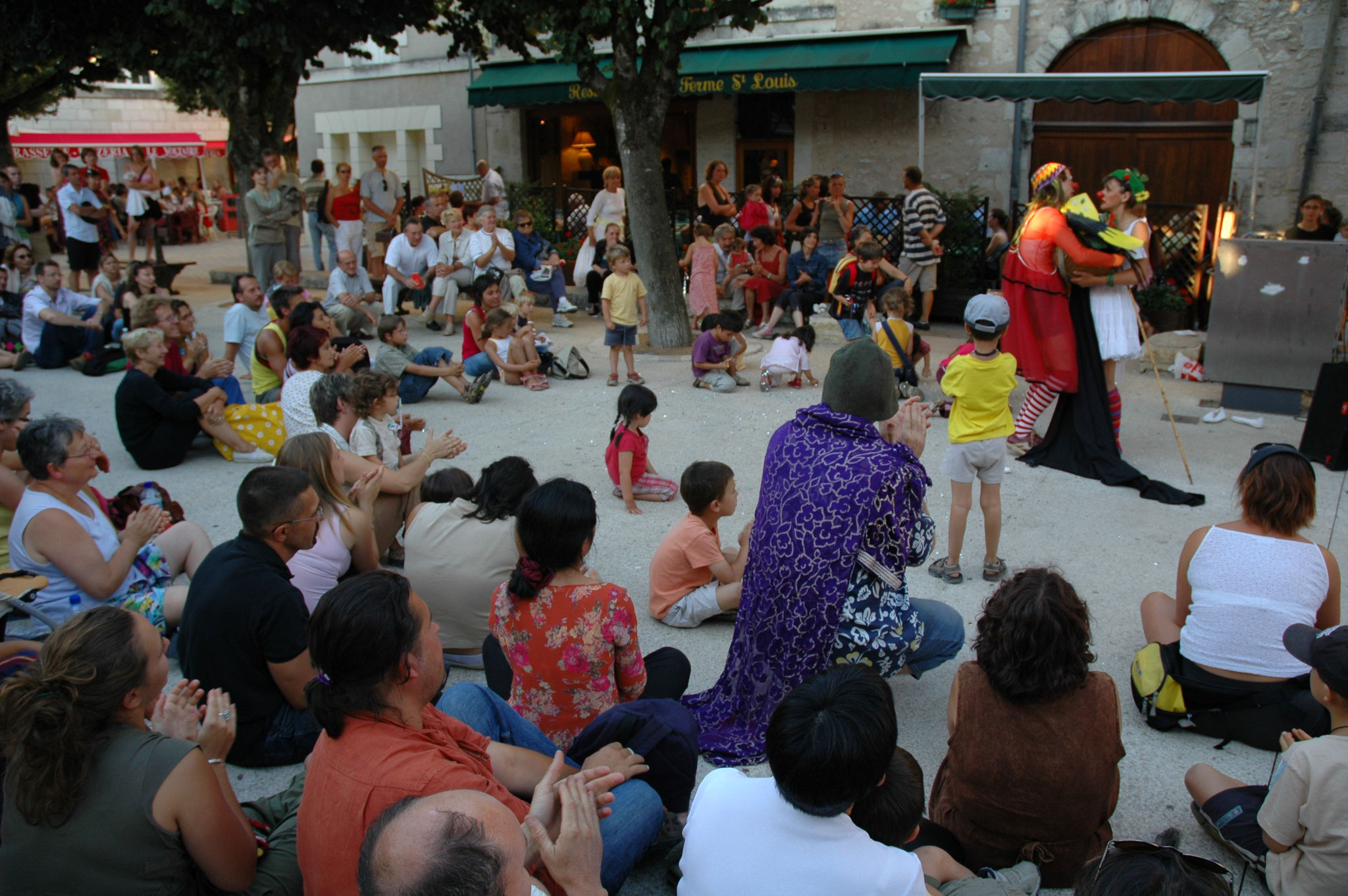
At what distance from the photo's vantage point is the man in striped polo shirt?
11344 millimetres

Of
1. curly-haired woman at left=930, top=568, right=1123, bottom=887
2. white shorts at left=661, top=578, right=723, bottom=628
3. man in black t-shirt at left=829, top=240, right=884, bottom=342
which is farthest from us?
man in black t-shirt at left=829, top=240, right=884, bottom=342

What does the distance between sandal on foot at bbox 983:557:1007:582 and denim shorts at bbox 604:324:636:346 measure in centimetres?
469

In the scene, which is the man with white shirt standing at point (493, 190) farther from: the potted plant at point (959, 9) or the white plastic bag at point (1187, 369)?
the white plastic bag at point (1187, 369)

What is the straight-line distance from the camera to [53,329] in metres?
9.57

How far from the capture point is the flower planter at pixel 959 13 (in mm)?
13383

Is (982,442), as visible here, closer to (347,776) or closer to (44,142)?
(347,776)

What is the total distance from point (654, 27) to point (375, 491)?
21.0 feet

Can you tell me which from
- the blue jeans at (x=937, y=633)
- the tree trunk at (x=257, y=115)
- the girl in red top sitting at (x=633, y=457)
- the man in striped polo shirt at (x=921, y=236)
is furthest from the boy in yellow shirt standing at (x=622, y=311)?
the tree trunk at (x=257, y=115)

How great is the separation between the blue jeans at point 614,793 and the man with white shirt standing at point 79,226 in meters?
13.8

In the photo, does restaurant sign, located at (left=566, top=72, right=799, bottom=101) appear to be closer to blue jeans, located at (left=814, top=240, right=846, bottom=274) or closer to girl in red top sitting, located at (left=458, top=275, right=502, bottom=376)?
blue jeans, located at (left=814, top=240, right=846, bottom=274)

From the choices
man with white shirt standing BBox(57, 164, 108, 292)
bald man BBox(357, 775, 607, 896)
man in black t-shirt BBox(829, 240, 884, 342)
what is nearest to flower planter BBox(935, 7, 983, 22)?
man in black t-shirt BBox(829, 240, 884, 342)

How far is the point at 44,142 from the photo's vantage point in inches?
1137

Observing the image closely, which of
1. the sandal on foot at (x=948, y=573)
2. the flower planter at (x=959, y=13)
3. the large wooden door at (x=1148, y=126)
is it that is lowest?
the sandal on foot at (x=948, y=573)

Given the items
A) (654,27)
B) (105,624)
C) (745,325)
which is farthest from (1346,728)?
(745,325)
